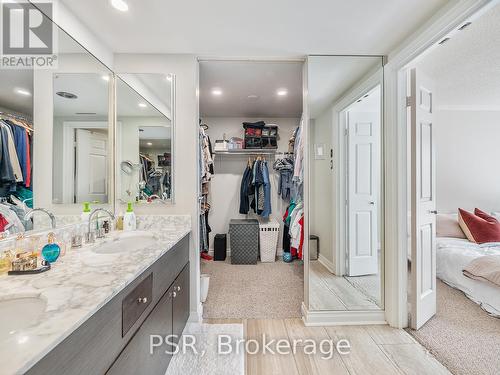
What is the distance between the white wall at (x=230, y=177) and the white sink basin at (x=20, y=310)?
3.05 metres

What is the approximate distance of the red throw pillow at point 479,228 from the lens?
9.41 feet

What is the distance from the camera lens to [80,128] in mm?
1662

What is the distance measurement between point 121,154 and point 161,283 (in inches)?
48.9

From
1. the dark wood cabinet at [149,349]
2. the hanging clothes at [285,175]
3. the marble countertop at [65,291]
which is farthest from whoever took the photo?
the hanging clothes at [285,175]

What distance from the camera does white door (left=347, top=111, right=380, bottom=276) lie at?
7.59 feet

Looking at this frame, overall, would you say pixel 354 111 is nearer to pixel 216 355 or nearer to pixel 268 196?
pixel 268 196

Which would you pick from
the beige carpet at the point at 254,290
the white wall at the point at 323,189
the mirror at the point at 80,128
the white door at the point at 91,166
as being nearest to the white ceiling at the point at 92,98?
the mirror at the point at 80,128

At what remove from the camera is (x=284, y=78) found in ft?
8.10

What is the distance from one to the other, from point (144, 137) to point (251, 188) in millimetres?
1910

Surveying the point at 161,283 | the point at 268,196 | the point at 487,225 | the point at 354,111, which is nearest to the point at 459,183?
the point at 487,225

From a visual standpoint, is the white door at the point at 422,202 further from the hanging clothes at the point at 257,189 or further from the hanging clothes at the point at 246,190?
the hanging clothes at the point at 246,190

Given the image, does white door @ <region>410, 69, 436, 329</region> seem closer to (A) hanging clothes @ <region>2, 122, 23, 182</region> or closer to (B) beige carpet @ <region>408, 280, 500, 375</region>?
(B) beige carpet @ <region>408, 280, 500, 375</region>

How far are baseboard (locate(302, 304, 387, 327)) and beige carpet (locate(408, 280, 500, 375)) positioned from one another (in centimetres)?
26

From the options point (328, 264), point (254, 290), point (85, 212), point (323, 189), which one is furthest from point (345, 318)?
point (85, 212)
